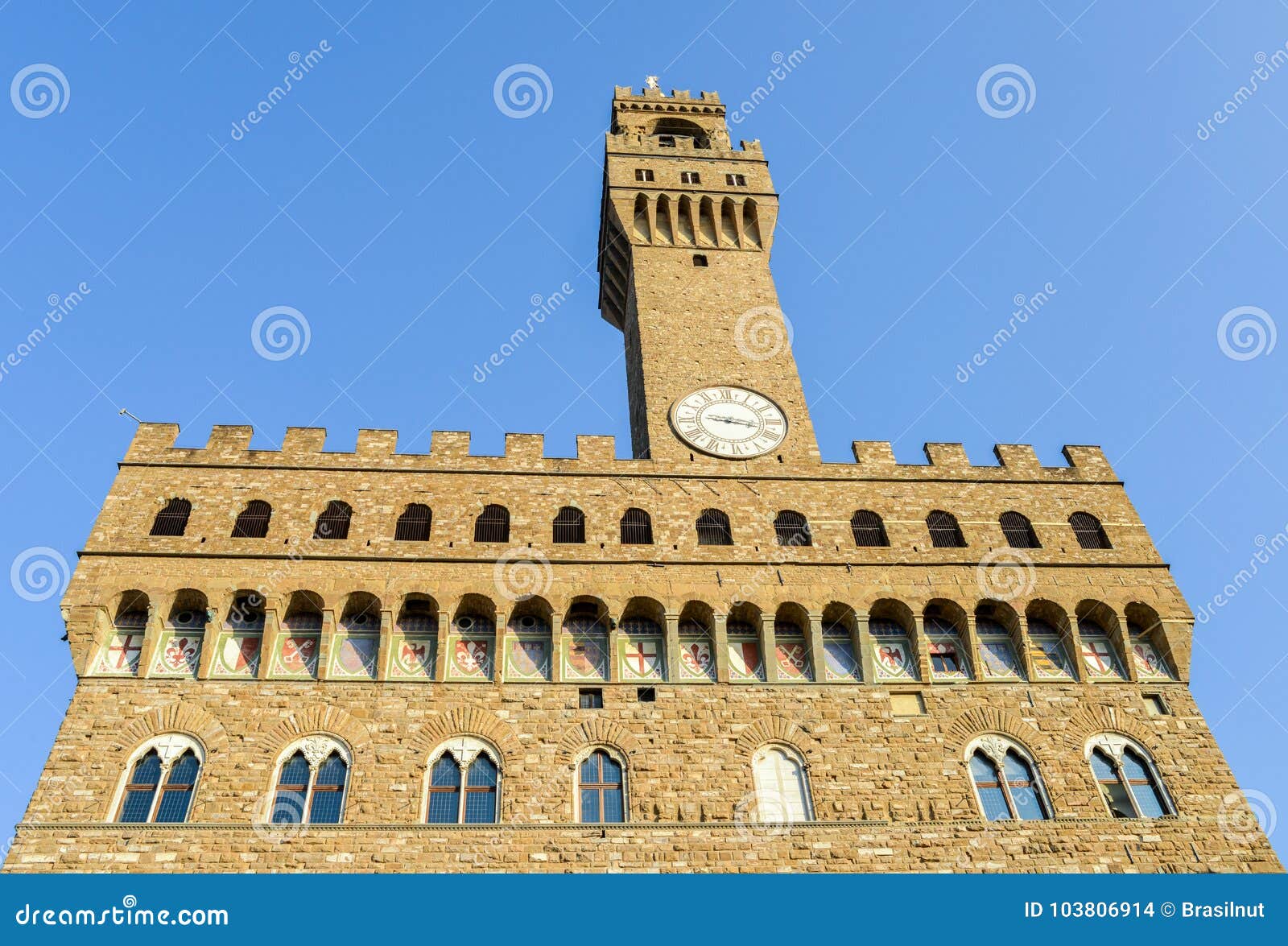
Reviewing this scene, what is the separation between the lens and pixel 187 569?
21516 millimetres

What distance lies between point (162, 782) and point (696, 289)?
1706 centimetres

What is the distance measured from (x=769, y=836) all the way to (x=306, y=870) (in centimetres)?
736

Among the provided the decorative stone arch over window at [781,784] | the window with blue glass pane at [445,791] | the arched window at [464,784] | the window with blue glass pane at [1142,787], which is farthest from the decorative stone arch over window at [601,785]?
the window with blue glass pane at [1142,787]

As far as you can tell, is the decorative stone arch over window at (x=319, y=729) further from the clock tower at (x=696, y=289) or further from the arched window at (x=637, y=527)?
the clock tower at (x=696, y=289)

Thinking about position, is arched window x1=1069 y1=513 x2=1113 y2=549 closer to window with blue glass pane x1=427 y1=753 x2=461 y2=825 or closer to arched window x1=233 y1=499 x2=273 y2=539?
window with blue glass pane x1=427 y1=753 x2=461 y2=825

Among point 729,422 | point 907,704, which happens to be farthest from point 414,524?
point 907,704

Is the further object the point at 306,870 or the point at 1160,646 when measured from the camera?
the point at 1160,646

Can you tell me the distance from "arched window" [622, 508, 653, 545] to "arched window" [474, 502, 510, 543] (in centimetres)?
233

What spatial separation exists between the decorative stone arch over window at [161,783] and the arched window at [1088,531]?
1737 cm

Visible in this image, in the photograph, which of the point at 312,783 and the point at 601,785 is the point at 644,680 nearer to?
the point at 601,785

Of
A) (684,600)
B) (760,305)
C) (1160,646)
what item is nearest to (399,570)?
(684,600)

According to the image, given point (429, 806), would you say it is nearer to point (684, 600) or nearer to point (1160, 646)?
point (684, 600)

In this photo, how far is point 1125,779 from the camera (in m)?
20.4

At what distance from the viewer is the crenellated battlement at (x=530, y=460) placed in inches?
934
